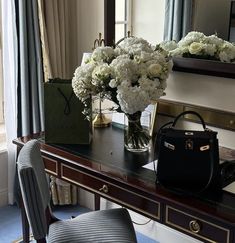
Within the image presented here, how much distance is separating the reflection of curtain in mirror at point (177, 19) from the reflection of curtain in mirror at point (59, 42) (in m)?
0.87

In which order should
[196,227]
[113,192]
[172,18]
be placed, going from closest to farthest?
[196,227]
[113,192]
[172,18]

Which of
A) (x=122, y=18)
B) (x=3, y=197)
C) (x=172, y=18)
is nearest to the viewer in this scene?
(x=172, y=18)

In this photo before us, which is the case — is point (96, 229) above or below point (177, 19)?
below

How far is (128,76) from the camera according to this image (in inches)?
66.2

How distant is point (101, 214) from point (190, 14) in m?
1.05

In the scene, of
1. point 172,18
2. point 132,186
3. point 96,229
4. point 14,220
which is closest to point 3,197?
point 14,220

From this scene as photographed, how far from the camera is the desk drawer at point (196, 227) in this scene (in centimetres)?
135

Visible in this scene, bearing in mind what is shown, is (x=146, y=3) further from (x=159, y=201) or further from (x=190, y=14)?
(x=159, y=201)

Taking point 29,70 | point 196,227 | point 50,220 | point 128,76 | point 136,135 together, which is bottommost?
point 50,220

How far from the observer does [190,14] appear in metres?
1.98

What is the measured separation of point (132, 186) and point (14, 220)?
4.65 ft

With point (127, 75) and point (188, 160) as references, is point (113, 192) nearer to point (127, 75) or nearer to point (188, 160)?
point (188, 160)

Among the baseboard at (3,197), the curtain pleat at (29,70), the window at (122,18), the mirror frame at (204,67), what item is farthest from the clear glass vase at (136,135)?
the baseboard at (3,197)

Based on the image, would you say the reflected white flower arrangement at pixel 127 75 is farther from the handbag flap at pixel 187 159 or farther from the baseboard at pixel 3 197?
the baseboard at pixel 3 197
